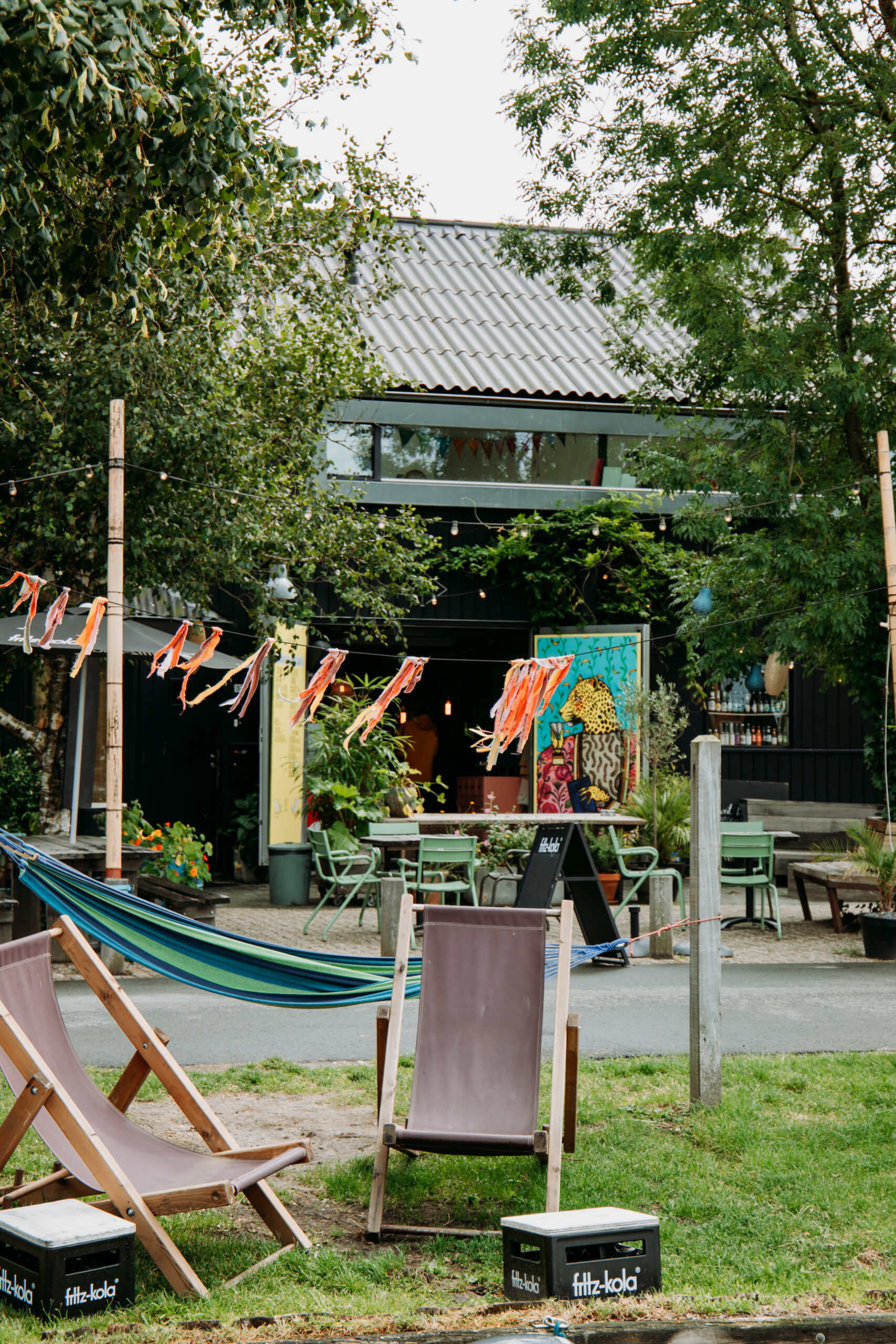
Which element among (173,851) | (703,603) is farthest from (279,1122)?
(703,603)

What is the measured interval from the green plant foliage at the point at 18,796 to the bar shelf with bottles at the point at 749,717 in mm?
8706

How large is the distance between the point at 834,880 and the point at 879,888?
2.55 ft

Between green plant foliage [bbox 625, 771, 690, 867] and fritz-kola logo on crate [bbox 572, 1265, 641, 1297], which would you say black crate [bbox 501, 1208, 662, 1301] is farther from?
green plant foliage [bbox 625, 771, 690, 867]

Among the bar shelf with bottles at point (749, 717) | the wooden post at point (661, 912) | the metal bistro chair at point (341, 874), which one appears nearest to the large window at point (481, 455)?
the bar shelf with bottles at point (749, 717)

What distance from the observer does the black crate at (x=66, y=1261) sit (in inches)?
129

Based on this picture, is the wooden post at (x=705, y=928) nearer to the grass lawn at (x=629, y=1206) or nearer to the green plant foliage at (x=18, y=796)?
the grass lawn at (x=629, y=1206)

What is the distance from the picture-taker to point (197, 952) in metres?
4.78

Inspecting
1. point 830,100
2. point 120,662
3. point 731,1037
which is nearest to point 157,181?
point 120,662

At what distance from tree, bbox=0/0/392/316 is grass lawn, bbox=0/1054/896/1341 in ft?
12.8

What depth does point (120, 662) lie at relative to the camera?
8.35m

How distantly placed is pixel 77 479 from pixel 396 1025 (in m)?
5.88

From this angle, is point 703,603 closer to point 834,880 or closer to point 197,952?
point 834,880

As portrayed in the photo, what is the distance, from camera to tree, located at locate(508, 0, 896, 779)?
35.2ft

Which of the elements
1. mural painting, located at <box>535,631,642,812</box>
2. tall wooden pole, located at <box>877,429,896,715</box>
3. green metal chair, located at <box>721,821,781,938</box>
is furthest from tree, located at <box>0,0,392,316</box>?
mural painting, located at <box>535,631,642,812</box>
